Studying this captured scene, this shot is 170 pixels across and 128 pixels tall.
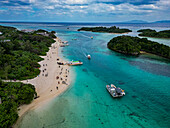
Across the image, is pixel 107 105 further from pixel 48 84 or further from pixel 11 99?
pixel 11 99

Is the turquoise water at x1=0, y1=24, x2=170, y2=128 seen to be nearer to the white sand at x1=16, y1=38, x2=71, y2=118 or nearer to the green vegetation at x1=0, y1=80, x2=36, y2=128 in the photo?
the white sand at x1=16, y1=38, x2=71, y2=118

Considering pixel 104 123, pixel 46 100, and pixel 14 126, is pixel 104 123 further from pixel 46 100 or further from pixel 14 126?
pixel 14 126

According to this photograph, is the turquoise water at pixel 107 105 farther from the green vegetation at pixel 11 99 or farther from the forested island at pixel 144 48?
the forested island at pixel 144 48

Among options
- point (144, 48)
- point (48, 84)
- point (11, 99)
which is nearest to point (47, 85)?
point (48, 84)

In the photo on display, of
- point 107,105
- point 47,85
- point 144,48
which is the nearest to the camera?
point 107,105

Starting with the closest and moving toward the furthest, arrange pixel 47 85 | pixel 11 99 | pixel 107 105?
pixel 11 99
pixel 107 105
pixel 47 85

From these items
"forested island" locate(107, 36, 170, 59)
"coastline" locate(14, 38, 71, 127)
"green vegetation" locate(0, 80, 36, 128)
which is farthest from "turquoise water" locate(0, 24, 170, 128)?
"forested island" locate(107, 36, 170, 59)

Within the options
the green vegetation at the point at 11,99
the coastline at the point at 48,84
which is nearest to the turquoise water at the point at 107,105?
the coastline at the point at 48,84

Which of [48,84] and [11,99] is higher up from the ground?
[11,99]

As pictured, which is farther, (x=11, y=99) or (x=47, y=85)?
(x=47, y=85)
